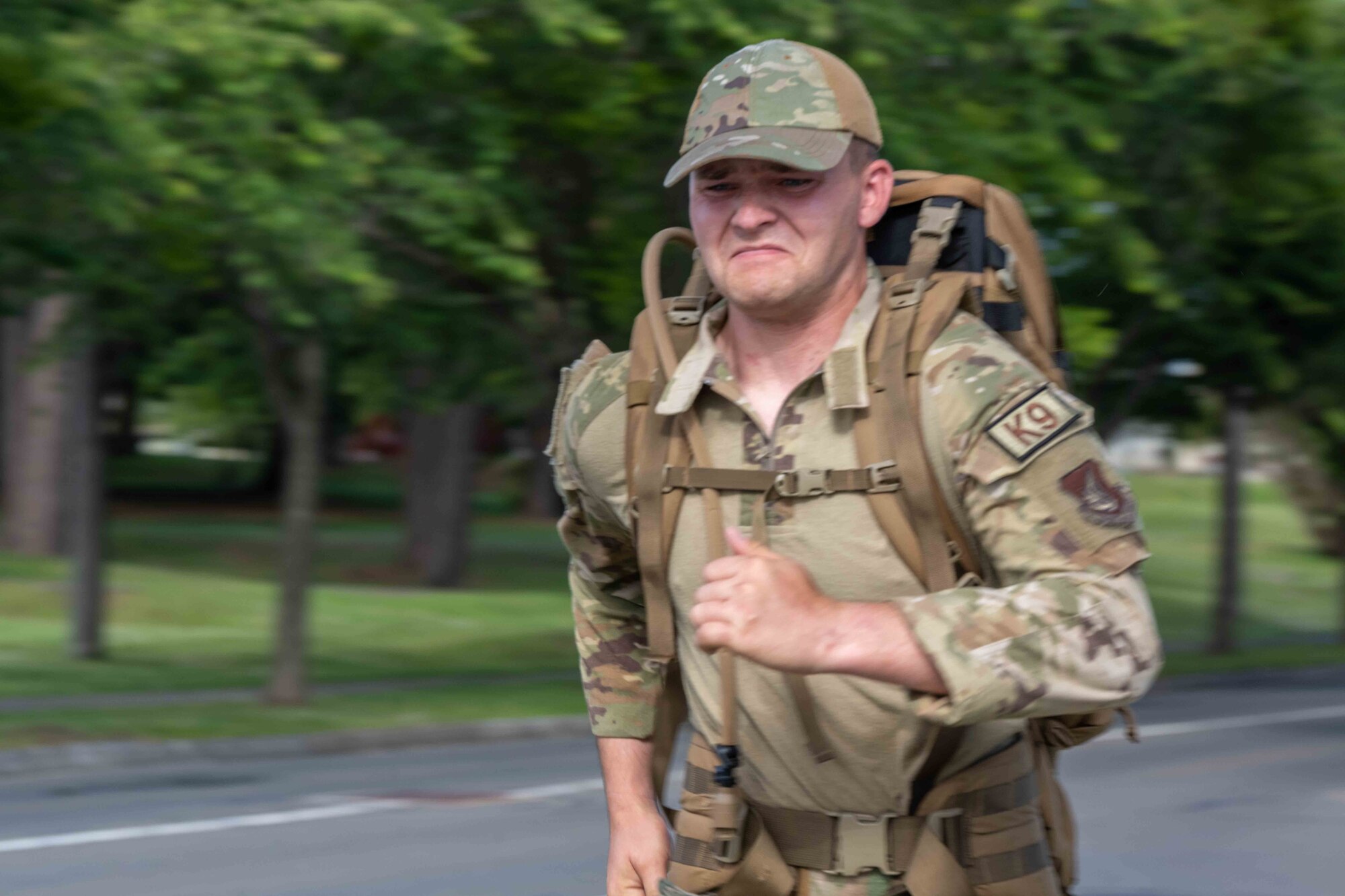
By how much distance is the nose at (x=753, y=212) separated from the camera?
258 centimetres

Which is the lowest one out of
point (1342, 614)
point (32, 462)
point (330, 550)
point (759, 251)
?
point (1342, 614)

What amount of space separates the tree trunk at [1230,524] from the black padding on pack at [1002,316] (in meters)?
19.2

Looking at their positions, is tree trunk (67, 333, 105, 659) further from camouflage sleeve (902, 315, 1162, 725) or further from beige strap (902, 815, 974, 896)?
camouflage sleeve (902, 315, 1162, 725)

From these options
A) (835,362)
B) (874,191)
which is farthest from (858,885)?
(874,191)

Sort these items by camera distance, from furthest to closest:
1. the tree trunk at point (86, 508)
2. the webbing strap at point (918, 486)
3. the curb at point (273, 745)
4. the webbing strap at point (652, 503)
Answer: the tree trunk at point (86, 508)
the curb at point (273, 745)
the webbing strap at point (652, 503)
the webbing strap at point (918, 486)

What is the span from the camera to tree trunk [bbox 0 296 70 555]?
26.7 meters

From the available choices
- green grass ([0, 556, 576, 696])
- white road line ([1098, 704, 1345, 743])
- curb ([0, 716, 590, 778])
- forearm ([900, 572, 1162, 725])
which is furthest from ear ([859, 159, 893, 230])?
green grass ([0, 556, 576, 696])

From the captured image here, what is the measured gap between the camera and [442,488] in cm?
2805

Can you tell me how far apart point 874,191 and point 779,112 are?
0.22 metres

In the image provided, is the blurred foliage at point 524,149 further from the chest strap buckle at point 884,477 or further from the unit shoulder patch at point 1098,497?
the unit shoulder patch at point 1098,497

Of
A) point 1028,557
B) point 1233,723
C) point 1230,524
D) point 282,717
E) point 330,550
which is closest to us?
point 1028,557

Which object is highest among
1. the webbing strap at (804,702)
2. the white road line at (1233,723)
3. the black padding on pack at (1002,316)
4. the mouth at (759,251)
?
the mouth at (759,251)

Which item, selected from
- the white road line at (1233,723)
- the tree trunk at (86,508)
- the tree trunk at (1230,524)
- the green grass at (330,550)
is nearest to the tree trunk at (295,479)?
the tree trunk at (86,508)

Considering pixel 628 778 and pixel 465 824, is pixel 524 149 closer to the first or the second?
pixel 465 824
